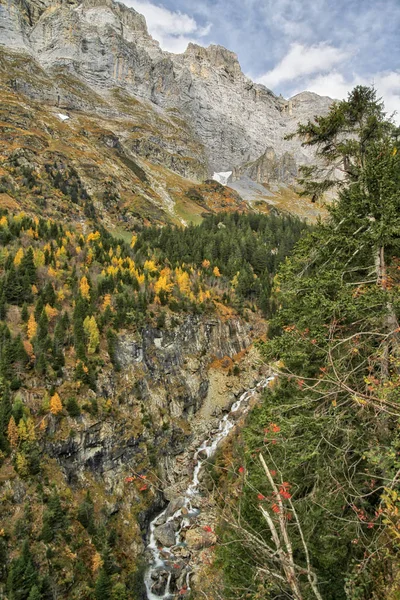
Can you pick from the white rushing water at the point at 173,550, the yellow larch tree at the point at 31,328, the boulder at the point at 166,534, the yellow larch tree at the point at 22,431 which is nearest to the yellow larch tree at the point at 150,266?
the yellow larch tree at the point at 31,328

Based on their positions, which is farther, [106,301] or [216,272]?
[216,272]

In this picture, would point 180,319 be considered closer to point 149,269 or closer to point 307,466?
point 149,269

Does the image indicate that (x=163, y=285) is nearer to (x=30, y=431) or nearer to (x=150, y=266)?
(x=150, y=266)

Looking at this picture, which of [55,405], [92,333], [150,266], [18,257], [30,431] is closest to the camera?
[30,431]

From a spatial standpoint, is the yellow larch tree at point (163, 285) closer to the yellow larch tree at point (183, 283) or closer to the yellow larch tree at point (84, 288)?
the yellow larch tree at point (183, 283)

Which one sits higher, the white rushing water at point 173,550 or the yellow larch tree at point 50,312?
the yellow larch tree at point 50,312

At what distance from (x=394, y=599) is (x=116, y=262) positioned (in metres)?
71.3

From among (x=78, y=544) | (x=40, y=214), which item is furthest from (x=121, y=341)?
(x=40, y=214)

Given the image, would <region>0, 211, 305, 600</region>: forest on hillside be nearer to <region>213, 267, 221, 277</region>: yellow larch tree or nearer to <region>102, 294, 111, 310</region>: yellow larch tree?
<region>102, 294, 111, 310</region>: yellow larch tree

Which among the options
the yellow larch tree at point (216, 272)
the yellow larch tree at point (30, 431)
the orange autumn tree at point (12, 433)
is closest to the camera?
the orange autumn tree at point (12, 433)

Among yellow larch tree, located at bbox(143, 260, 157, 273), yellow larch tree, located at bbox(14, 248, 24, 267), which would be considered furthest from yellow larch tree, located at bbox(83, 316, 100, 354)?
yellow larch tree, located at bbox(143, 260, 157, 273)

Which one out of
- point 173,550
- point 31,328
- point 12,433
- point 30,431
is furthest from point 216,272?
point 173,550

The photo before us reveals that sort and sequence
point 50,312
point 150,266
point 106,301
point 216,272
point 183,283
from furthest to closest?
point 216,272, point 150,266, point 183,283, point 106,301, point 50,312

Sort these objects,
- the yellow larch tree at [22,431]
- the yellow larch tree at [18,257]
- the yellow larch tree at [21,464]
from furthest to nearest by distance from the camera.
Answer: the yellow larch tree at [18,257] → the yellow larch tree at [22,431] → the yellow larch tree at [21,464]
